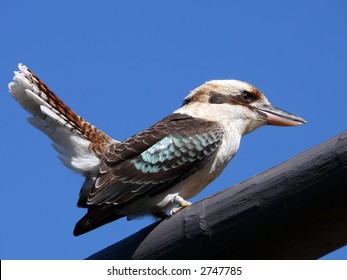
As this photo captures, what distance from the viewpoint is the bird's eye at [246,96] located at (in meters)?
5.09

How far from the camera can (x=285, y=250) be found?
7.91 ft

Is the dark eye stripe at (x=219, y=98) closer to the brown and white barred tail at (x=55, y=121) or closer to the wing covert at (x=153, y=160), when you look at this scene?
the wing covert at (x=153, y=160)

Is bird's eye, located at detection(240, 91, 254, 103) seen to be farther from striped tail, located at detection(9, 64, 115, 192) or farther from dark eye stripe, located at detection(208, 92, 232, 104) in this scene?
striped tail, located at detection(9, 64, 115, 192)

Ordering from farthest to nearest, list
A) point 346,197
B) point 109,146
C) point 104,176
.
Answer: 1. point 109,146
2. point 104,176
3. point 346,197

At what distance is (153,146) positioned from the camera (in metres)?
4.34

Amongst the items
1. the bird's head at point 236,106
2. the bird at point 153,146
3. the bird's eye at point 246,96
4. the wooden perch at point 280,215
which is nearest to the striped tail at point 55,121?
the bird at point 153,146

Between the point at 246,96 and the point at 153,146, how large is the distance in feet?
3.49

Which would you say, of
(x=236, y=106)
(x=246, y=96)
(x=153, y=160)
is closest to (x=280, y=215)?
(x=153, y=160)

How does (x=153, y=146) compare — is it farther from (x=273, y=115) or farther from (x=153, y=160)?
(x=273, y=115)

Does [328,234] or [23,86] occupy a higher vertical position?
[23,86]

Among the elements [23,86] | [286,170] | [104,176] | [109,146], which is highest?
[23,86]

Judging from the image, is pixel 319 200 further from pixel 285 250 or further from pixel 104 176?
pixel 104 176

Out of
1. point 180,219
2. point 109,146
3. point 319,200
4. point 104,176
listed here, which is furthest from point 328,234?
point 109,146

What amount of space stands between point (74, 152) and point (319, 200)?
2.69m
